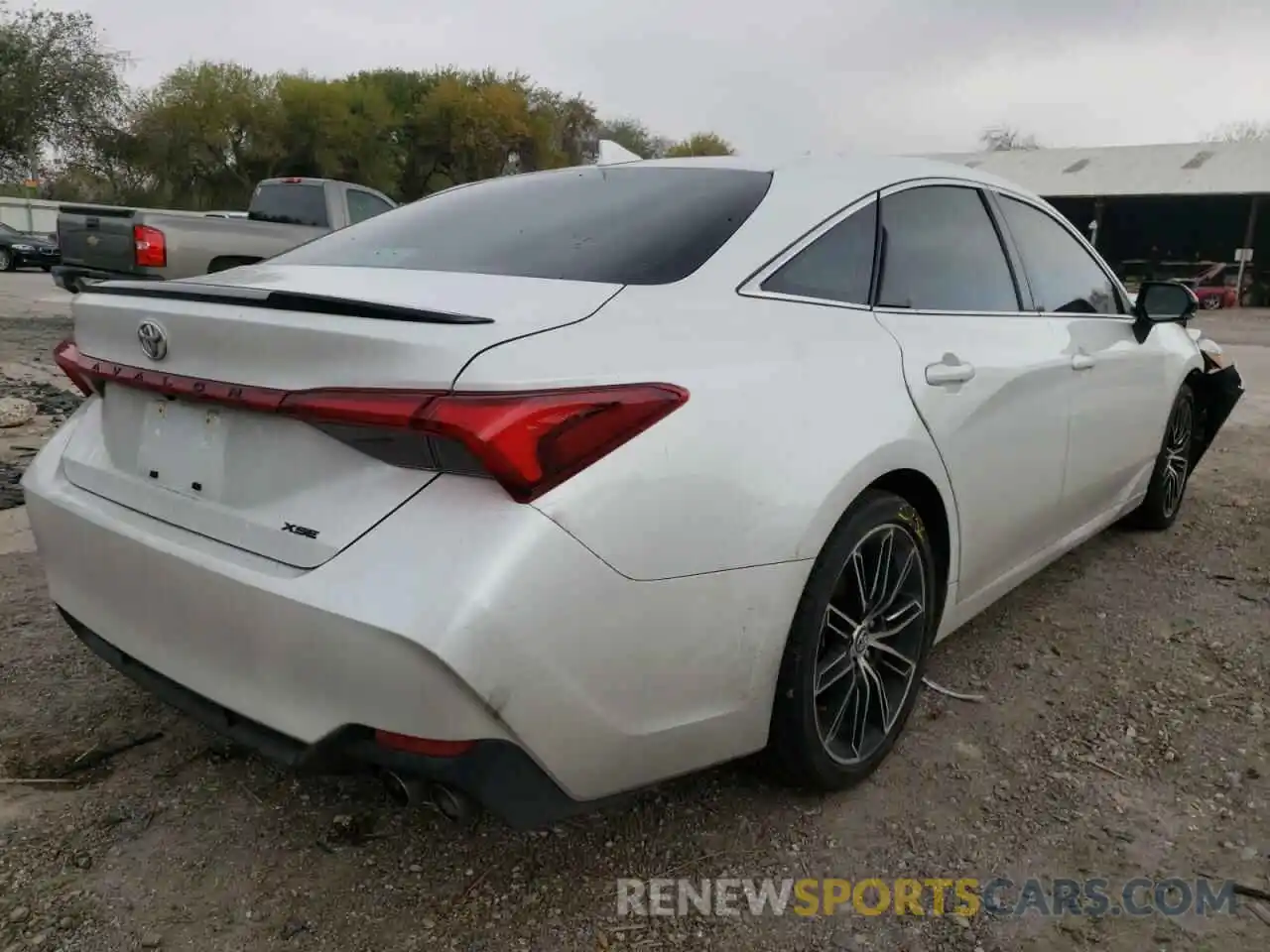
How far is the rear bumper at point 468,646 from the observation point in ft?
5.10

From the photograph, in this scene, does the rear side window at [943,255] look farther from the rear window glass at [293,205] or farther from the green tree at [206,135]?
the green tree at [206,135]

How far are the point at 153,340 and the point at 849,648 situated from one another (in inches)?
64.8

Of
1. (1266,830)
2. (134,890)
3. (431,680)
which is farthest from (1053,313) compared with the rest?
(134,890)

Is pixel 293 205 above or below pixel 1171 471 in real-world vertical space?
above

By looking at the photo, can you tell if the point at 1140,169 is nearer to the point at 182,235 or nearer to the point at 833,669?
the point at 182,235

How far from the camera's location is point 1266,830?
232 centimetres

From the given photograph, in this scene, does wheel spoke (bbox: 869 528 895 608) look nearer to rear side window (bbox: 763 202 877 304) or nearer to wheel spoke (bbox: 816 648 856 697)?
wheel spoke (bbox: 816 648 856 697)

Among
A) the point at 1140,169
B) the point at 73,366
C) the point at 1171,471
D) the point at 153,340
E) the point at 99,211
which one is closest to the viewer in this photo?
the point at 153,340

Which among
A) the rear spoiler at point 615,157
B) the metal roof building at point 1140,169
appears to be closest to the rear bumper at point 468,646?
the rear spoiler at point 615,157

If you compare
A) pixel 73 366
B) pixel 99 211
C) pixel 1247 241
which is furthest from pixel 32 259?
pixel 1247 241

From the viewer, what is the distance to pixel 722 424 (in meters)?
1.85

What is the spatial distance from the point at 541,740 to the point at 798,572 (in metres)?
0.65

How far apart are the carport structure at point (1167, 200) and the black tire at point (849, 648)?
34.4m

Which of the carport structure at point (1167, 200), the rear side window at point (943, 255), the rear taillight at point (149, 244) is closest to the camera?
the rear side window at point (943, 255)
